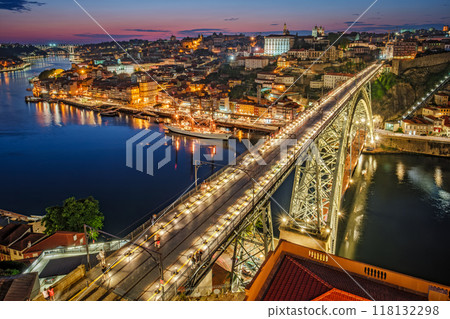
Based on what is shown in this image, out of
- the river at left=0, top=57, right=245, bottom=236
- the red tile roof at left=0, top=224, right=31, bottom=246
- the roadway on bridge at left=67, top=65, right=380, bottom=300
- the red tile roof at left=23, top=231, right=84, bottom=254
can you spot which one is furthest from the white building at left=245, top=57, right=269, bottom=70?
the red tile roof at left=23, top=231, right=84, bottom=254

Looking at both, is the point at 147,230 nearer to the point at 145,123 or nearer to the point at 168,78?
the point at 145,123

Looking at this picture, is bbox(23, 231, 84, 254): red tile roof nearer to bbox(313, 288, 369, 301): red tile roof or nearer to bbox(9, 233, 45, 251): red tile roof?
bbox(9, 233, 45, 251): red tile roof

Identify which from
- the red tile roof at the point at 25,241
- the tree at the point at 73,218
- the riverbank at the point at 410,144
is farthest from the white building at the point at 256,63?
the red tile roof at the point at 25,241

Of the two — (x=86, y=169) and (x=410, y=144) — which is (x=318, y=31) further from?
(x=86, y=169)

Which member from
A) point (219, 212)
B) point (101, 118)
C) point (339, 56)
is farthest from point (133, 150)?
point (339, 56)

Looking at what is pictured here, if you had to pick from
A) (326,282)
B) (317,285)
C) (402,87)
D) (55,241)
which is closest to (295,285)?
(317,285)

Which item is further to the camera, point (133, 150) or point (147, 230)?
point (133, 150)

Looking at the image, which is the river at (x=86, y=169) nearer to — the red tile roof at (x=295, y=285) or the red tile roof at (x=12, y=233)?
the red tile roof at (x=12, y=233)
